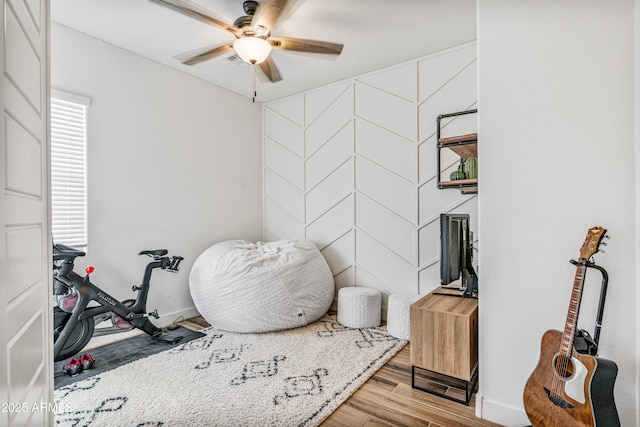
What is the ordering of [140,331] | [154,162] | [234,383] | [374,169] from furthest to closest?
[374,169] → [154,162] → [140,331] → [234,383]

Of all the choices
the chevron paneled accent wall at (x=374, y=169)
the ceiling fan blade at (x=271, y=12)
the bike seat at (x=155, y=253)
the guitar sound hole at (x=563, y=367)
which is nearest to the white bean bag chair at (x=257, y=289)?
the bike seat at (x=155, y=253)

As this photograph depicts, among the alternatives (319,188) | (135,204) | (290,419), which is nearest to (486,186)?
(290,419)

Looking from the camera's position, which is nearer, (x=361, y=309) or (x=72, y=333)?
(x=72, y=333)

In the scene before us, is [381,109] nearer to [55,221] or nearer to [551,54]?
[551,54]

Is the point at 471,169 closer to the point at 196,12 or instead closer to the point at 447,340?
the point at 447,340

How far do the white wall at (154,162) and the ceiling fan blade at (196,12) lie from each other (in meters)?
1.31

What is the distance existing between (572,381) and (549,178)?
0.85m

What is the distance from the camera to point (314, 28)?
2.44 m

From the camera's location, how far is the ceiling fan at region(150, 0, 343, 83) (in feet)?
5.88

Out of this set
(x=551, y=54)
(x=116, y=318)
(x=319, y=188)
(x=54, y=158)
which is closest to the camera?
(x=551, y=54)

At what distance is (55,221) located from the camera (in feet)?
7.84

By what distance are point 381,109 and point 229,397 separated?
2.70m

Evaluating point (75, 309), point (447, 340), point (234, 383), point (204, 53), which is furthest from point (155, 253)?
point (447, 340)

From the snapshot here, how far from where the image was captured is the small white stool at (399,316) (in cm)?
265
